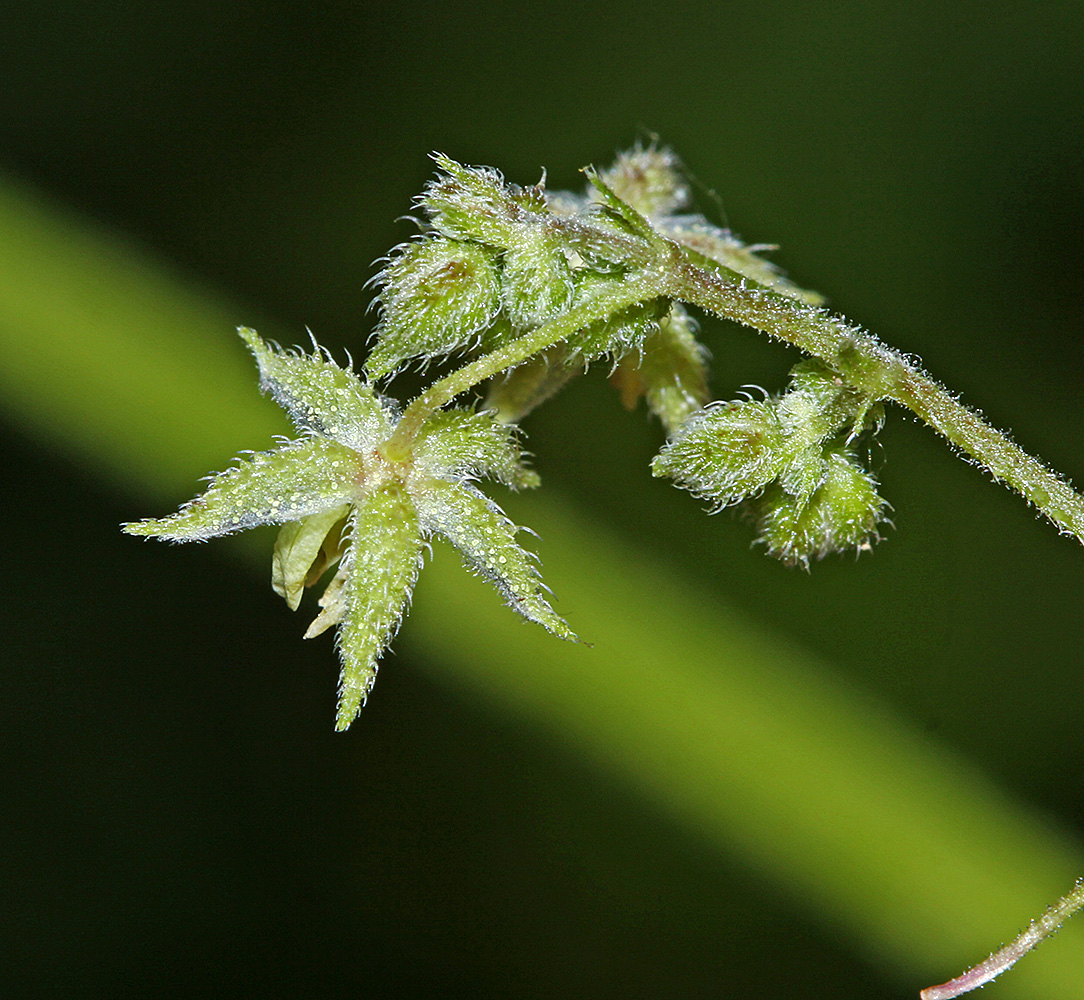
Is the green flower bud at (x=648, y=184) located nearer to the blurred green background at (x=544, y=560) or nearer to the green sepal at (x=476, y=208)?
the green sepal at (x=476, y=208)

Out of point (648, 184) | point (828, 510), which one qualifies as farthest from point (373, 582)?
point (648, 184)

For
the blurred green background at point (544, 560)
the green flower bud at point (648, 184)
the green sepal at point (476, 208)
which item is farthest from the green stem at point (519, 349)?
the blurred green background at point (544, 560)

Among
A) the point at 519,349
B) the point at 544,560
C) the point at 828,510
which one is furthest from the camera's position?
the point at 544,560

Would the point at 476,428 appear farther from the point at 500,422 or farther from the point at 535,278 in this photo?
the point at 535,278

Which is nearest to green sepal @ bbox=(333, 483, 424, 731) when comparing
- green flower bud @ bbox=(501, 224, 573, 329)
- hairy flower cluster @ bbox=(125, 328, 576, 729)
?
hairy flower cluster @ bbox=(125, 328, 576, 729)

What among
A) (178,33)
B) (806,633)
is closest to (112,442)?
(178,33)

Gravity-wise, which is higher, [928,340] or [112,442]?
[928,340]

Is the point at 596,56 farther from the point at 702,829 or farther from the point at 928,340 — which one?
the point at 702,829
